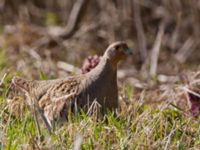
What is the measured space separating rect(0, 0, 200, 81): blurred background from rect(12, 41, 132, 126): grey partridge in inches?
110

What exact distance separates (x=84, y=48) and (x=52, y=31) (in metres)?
0.57

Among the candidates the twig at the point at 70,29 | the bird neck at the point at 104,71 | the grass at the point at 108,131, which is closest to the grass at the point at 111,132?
the grass at the point at 108,131

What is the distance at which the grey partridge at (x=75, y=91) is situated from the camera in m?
4.47

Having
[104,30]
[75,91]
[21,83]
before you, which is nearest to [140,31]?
[104,30]

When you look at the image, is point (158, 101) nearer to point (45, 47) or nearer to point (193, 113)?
point (193, 113)

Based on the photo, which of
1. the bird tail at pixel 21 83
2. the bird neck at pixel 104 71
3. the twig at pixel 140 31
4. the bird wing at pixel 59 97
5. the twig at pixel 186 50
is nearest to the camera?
the bird wing at pixel 59 97

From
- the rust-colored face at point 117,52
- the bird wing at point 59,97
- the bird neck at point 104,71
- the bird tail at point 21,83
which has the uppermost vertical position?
the rust-colored face at point 117,52

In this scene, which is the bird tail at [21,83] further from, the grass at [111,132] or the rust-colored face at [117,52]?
the rust-colored face at [117,52]

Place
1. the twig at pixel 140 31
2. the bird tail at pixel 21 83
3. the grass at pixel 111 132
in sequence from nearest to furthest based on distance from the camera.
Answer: the grass at pixel 111 132 < the bird tail at pixel 21 83 < the twig at pixel 140 31

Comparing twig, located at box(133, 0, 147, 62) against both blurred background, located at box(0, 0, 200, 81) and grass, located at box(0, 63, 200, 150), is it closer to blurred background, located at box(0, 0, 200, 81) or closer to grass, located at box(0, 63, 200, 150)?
blurred background, located at box(0, 0, 200, 81)

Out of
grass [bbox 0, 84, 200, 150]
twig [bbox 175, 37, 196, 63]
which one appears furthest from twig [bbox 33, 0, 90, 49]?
grass [bbox 0, 84, 200, 150]

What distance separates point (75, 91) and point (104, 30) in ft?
16.4

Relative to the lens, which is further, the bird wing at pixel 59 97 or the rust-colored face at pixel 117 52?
the rust-colored face at pixel 117 52

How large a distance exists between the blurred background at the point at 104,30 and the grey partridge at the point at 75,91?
2806 mm
